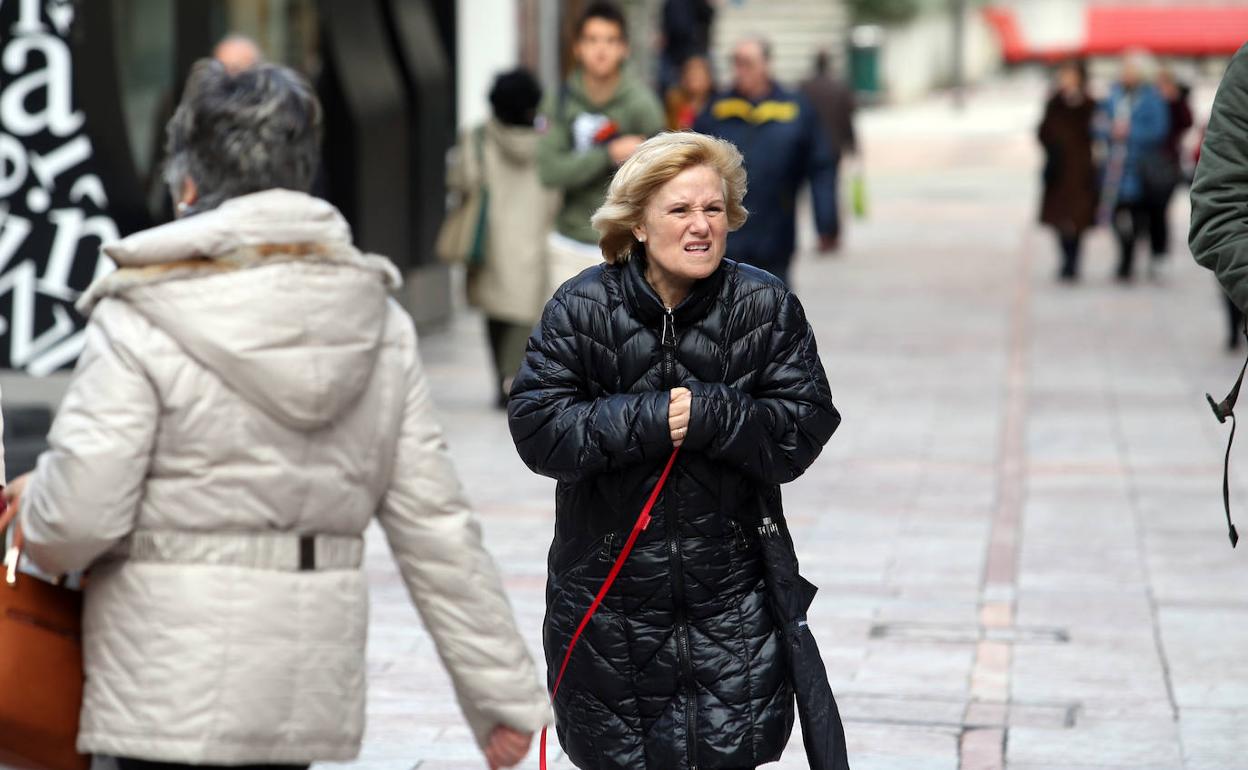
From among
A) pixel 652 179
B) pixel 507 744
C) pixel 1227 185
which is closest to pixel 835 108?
pixel 1227 185

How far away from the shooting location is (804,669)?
3918 millimetres

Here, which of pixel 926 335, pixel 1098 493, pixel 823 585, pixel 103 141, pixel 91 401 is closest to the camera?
pixel 91 401

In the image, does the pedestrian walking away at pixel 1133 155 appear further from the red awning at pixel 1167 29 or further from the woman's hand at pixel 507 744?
the red awning at pixel 1167 29

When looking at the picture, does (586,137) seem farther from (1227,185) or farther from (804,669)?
(804,669)

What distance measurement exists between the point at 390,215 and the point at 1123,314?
5687 mm

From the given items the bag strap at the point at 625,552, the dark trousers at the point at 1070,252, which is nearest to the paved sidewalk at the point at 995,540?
the dark trousers at the point at 1070,252

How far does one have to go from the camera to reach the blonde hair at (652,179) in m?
3.95

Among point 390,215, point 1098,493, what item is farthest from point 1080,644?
point 390,215

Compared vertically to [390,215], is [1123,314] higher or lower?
lower

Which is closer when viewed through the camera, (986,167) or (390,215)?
(390,215)

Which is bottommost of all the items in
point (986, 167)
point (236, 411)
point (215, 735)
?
point (986, 167)

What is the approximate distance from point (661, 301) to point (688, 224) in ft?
0.49

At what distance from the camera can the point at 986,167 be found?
3145 cm

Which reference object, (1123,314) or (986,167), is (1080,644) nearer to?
(1123,314)
